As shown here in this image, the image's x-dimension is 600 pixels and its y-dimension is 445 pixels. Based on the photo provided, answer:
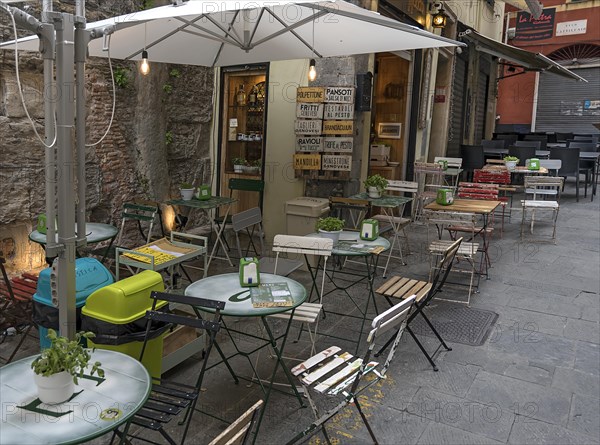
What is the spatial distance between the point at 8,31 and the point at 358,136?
4.80 metres

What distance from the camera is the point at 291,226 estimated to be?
7.57 metres

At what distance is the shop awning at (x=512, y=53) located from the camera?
13.7m

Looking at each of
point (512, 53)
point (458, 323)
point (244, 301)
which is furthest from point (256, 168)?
point (512, 53)

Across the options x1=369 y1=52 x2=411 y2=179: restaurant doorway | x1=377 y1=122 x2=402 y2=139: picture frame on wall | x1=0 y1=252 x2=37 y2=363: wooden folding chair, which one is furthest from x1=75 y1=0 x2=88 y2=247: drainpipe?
x1=377 y1=122 x2=402 y2=139: picture frame on wall

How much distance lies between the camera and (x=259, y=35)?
582 cm

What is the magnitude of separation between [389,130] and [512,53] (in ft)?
16.3

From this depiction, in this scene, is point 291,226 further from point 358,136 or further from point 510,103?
point 510,103

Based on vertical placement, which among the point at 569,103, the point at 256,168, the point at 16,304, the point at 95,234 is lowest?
the point at 16,304

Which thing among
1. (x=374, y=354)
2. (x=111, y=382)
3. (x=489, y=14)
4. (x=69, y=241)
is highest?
(x=489, y=14)

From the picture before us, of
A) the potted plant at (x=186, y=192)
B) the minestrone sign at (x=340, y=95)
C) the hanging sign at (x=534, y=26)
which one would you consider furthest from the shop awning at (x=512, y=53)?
the potted plant at (x=186, y=192)

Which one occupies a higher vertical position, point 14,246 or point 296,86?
point 296,86

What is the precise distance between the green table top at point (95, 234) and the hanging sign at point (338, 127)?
363 centimetres

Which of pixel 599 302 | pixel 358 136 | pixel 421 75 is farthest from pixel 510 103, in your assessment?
pixel 599 302

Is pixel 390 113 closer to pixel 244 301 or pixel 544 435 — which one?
pixel 244 301
